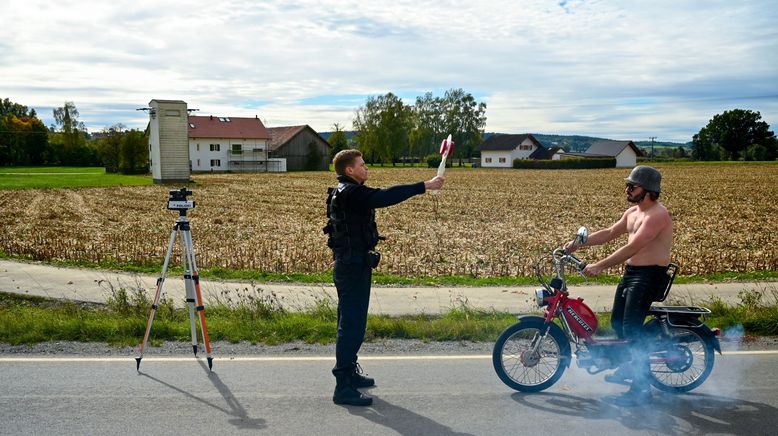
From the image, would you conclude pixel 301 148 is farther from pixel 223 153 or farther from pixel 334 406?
pixel 334 406

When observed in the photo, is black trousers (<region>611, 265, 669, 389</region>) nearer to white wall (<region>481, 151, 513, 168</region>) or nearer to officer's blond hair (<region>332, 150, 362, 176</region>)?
officer's blond hair (<region>332, 150, 362, 176</region>)

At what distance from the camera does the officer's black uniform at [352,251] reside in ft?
18.0

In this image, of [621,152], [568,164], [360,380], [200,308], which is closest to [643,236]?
[360,380]

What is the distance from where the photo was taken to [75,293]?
33.9 feet

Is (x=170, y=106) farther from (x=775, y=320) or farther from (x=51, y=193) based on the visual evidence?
(x=775, y=320)

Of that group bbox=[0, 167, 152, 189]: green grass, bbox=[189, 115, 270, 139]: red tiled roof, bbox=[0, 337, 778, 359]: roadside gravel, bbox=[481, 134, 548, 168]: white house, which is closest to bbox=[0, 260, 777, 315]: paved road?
bbox=[0, 337, 778, 359]: roadside gravel

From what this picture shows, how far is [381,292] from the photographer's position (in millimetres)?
10367

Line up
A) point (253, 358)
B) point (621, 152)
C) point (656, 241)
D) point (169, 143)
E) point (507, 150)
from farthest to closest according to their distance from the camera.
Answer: point (507, 150) → point (621, 152) → point (169, 143) → point (253, 358) → point (656, 241)

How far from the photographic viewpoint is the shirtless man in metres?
5.57

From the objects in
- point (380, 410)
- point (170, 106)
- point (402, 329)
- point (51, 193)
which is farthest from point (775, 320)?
point (170, 106)

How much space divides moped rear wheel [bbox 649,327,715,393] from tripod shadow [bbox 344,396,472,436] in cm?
210

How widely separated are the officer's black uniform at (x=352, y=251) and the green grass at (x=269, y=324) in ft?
6.23

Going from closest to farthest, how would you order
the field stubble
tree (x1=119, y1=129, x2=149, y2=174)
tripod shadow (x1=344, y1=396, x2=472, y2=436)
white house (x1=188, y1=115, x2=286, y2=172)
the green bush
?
1. tripod shadow (x1=344, y1=396, x2=472, y2=436)
2. the field stubble
3. tree (x1=119, y1=129, x2=149, y2=174)
4. white house (x1=188, y1=115, x2=286, y2=172)
5. the green bush

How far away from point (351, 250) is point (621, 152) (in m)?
112
